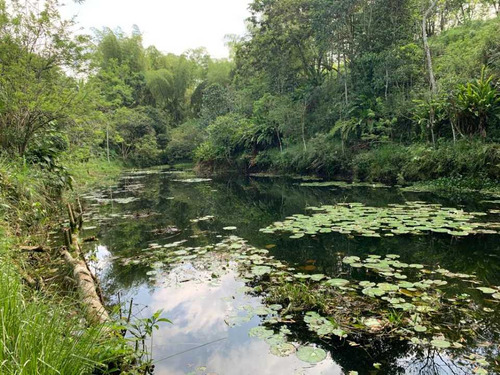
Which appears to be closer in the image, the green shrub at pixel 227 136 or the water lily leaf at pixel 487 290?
the water lily leaf at pixel 487 290

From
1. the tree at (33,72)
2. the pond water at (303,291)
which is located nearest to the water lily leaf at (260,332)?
the pond water at (303,291)

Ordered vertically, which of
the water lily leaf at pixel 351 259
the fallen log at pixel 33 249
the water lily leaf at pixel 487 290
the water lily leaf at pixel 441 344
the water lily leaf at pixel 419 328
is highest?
the fallen log at pixel 33 249

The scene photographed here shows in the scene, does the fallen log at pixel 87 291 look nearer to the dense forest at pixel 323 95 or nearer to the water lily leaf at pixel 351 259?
the water lily leaf at pixel 351 259

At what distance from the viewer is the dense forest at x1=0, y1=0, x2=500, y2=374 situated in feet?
18.9

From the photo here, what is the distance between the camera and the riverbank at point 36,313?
1283mm

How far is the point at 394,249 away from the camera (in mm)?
4137

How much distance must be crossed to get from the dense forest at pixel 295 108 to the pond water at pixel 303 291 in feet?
3.47

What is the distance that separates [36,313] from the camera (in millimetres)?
1555

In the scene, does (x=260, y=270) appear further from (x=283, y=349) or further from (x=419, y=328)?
(x=419, y=328)

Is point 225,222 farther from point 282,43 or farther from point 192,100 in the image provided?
point 192,100

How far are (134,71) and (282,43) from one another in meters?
19.9

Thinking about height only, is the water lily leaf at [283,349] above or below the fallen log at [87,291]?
below

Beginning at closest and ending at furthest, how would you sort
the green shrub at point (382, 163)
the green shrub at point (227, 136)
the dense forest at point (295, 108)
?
the dense forest at point (295, 108), the green shrub at point (382, 163), the green shrub at point (227, 136)

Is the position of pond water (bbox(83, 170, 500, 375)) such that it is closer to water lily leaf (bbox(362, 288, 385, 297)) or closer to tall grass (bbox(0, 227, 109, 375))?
water lily leaf (bbox(362, 288, 385, 297))
